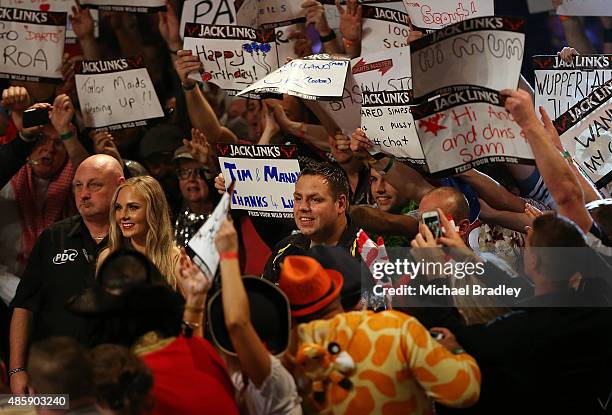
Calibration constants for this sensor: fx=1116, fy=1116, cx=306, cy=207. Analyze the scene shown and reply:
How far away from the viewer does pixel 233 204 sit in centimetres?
570

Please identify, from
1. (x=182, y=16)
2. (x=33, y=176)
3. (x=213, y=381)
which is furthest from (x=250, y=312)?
(x=182, y=16)

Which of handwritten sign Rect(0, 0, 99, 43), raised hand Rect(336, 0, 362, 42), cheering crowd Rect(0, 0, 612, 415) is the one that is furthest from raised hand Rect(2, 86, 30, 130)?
raised hand Rect(336, 0, 362, 42)

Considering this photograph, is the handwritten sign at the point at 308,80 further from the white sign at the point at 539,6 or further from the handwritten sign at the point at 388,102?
the white sign at the point at 539,6

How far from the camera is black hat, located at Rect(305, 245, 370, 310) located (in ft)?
13.0

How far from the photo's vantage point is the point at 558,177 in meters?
4.29

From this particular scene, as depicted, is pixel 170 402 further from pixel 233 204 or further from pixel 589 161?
pixel 589 161

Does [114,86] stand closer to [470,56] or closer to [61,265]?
[61,265]

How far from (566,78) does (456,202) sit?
1.18 metres

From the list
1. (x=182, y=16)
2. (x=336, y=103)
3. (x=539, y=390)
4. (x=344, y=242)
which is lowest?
(x=539, y=390)

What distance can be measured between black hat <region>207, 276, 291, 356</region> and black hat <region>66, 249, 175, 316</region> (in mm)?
209

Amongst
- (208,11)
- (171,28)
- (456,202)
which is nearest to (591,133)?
(456,202)

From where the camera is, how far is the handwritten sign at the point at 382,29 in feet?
19.9

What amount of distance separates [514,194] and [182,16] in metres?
2.47

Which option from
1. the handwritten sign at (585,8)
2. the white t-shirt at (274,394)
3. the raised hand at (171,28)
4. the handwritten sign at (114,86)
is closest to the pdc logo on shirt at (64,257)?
the handwritten sign at (114,86)
